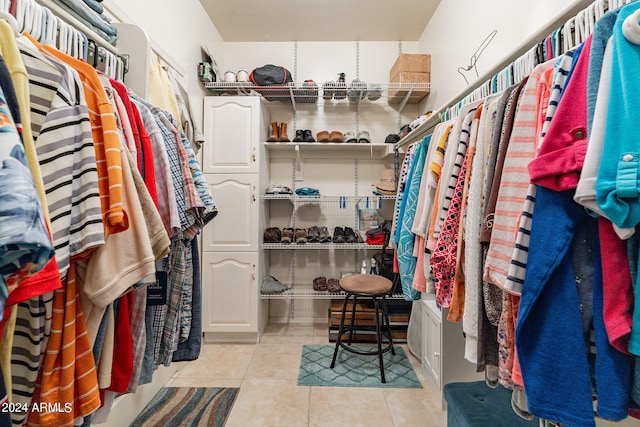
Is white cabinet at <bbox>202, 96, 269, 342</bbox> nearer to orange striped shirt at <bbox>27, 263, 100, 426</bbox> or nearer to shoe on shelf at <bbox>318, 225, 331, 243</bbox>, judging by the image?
shoe on shelf at <bbox>318, 225, 331, 243</bbox>

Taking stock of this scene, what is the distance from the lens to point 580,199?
0.53 m

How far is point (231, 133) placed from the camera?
238cm

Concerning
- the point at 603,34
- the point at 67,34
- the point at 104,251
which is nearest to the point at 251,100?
the point at 67,34

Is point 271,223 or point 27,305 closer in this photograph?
point 27,305

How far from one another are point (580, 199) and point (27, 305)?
1099 mm

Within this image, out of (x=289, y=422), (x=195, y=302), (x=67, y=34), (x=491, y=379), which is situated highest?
(x=67, y=34)

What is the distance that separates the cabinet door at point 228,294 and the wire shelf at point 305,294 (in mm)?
171

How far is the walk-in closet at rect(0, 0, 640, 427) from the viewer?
522 millimetres

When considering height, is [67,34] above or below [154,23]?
below

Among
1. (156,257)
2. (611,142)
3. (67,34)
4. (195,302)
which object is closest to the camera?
(611,142)

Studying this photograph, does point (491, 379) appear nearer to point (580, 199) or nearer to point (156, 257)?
point (580, 199)

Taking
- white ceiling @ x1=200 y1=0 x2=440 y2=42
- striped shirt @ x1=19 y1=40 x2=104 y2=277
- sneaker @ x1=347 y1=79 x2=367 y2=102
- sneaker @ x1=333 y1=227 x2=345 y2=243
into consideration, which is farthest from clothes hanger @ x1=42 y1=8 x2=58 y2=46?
sneaker @ x1=333 y1=227 x2=345 y2=243

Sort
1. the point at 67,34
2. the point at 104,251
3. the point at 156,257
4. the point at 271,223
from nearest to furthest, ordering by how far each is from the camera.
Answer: the point at 104,251
the point at 156,257
the point at 67,34
the point at 271,223

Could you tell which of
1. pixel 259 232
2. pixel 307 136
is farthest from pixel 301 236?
pixel 307 136
